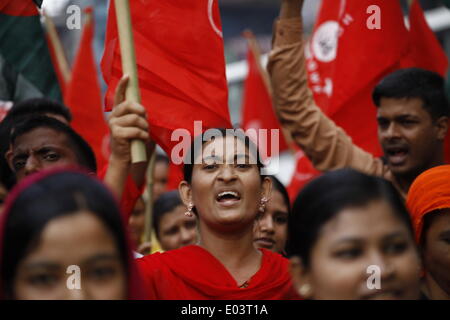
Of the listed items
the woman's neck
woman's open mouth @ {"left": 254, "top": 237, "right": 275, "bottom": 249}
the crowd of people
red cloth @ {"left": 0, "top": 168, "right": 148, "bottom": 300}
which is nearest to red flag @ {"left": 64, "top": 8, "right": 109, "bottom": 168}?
the crowd of people

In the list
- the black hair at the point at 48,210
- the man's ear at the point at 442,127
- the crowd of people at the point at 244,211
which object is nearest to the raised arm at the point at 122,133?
the crowd of people at the point at 244,211

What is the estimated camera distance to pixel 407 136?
4293 millimetres

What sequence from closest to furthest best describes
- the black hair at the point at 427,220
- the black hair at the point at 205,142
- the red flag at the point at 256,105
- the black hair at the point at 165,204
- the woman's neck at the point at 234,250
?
the black hair at the point at 427,220, the woman's neck at the point at 234,250, the black hair at the point at 205,142, the black hair at the point at 165,204, the red flag at the point at 256,105

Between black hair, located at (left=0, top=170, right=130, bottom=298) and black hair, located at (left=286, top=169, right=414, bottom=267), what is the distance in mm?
645

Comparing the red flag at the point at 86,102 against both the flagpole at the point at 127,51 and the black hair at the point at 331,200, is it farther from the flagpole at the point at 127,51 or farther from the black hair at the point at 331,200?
the black hair at the point at 331,200

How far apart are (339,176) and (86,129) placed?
12.4 feet

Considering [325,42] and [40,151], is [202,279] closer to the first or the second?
[40,151]

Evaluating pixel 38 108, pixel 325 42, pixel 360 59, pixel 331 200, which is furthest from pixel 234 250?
pixel 325 42

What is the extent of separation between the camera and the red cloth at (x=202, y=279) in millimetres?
3061

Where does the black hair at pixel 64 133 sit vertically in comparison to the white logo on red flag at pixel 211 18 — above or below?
below

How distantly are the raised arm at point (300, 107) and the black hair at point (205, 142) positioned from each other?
1075mm

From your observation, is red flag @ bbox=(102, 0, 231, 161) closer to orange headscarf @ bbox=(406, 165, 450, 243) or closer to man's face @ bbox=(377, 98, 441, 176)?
man's face @ bbox=(377, 98, 441, 176)

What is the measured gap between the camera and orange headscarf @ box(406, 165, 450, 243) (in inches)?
124
